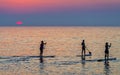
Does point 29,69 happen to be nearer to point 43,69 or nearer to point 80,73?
point 43,69

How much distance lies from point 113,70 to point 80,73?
16.1 feet

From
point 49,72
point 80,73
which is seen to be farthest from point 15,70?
point 80,73

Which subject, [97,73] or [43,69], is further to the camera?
[43,69]

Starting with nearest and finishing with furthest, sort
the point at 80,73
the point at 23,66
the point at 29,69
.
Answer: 1. the point at 80,73
2. the point at 29,69
3. the point at 23,66

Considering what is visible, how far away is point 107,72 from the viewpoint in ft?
118

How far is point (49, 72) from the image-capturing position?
35.2 metres

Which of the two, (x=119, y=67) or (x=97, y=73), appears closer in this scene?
(x=97, y=73)

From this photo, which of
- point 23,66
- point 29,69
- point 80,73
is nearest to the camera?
point 80,73

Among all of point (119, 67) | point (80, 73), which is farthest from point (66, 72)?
point (119, 67)

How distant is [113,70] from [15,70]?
11.7 meters

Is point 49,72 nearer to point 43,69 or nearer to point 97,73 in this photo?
point 43,69

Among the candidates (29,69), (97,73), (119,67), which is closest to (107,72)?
(97,73)

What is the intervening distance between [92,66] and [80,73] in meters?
5.95

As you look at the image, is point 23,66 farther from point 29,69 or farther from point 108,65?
point 108,65
